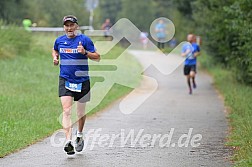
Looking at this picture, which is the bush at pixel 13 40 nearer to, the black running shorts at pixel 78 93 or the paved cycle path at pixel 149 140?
the paved cycle path at pixel 149 140

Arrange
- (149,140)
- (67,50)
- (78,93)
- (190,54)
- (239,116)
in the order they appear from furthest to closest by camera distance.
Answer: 1. (190,54)
2. (239,116)
3. (149,140)
4. (78,93)
5. (67,50)

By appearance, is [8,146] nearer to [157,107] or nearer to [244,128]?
[244,128]

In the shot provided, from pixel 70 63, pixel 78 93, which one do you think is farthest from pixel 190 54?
pixel 70 63

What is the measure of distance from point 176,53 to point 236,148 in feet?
90.7

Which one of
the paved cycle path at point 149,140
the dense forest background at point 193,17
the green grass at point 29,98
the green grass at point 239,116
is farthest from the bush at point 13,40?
the paved cycle path at point 149,140

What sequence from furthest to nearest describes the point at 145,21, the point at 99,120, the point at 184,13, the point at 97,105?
the point at 145,21
the point at 184,13
the point at 97,105
the point at 99,120

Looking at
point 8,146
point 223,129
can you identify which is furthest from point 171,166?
point 223,129

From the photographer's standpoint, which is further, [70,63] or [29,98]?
[29,98]

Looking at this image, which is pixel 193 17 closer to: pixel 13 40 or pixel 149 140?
pixel 13 40

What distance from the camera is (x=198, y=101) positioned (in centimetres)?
1983

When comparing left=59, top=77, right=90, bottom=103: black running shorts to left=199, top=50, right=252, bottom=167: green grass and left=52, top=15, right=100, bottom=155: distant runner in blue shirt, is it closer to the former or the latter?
left=52, top=15, right=100, bottom=155: distant runner in blue shirt

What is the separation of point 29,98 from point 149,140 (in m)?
6.33

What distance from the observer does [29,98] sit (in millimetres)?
17344

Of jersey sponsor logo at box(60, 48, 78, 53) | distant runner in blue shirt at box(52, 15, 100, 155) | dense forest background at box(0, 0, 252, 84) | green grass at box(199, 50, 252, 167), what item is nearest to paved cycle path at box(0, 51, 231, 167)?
green grass at box(199, 50, 252, 167)
